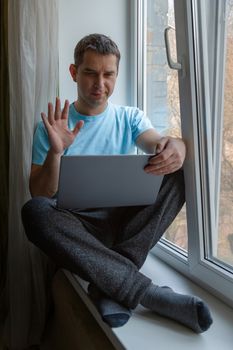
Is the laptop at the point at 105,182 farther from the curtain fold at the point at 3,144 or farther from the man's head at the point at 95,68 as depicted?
the curtain fold at the point at 3,144

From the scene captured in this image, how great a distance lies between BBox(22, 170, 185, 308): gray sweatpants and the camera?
0.97m

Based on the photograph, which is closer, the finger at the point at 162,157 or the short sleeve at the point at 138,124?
the finger at the point at 162,157

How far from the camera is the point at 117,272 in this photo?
974mm

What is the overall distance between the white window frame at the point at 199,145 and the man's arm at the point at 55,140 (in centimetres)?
32

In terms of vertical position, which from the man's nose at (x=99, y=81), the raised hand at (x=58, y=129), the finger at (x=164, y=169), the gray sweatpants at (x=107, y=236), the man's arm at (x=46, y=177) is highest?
the man's nose at (x=99, y=81)

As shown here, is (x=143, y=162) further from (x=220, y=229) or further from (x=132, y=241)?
(x=220, y=229)

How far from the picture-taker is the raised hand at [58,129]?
1.11 m

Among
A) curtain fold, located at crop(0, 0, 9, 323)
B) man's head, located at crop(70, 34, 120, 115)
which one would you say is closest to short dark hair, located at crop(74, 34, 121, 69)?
man's head, located at crop(70, 34, 120, 115)

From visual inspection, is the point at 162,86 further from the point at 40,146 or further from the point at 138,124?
the point at 40,146

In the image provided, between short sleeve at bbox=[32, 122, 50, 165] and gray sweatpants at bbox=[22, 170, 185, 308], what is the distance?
0.80ft

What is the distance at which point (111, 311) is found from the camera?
3.10ft

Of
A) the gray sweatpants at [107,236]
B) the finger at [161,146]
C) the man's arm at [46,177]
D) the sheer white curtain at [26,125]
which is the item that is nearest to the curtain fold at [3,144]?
the sheer white curtain at [26,125]

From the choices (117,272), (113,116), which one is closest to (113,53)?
(113,116)

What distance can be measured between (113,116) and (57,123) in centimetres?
30
